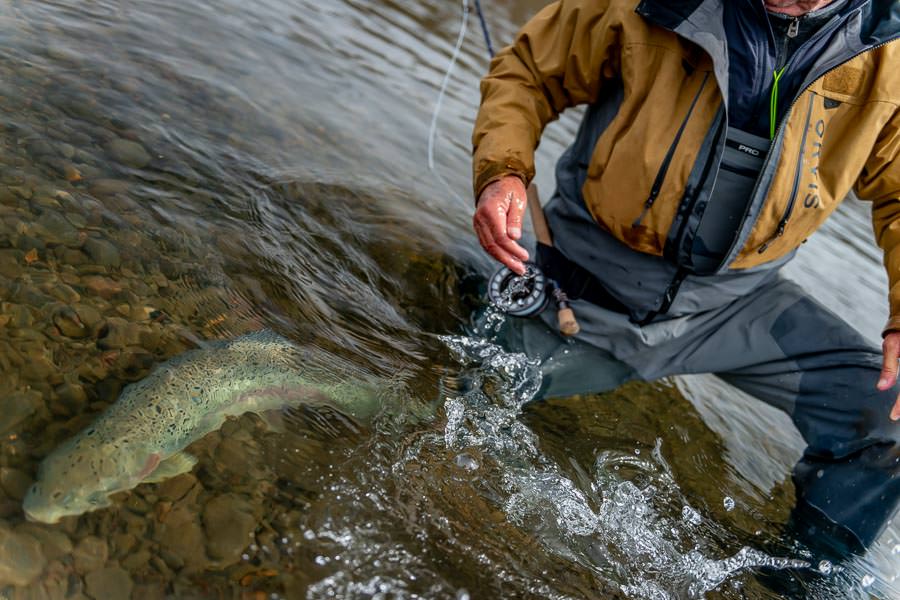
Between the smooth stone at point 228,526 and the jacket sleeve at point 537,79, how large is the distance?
1677 millimetres

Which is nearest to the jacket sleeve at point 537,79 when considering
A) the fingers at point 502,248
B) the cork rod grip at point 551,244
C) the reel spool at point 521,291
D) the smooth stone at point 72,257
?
the fingers at point 502,248

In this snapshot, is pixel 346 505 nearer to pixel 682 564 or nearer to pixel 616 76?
pixel 682 564

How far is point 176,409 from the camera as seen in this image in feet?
10.2

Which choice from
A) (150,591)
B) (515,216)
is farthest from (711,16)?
(150,591)

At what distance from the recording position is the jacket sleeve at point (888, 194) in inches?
138

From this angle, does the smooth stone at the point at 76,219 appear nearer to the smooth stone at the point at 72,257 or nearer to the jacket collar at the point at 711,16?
the smooth stone at the point at 72,257

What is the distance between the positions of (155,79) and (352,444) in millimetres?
3461

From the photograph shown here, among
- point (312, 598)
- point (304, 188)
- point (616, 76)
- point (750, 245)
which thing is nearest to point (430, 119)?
point (304, 188)

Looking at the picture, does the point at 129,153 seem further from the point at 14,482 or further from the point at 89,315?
the point at 14,482

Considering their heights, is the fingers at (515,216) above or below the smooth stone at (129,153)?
above

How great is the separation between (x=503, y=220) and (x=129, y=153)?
7.89 ft

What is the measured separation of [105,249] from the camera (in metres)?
3.69

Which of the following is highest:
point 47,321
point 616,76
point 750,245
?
point 616,76

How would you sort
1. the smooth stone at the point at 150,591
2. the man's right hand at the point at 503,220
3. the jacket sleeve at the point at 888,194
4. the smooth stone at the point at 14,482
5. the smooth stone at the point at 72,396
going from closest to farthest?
1. the smooth stone at the point at 150,591
2. the smooth stone at the point at 14,482
3. the smooth stone at the point at 72,396
4. the man's right hand at the point at 503,220
5. the jacket sleeve at the point at 888,194
